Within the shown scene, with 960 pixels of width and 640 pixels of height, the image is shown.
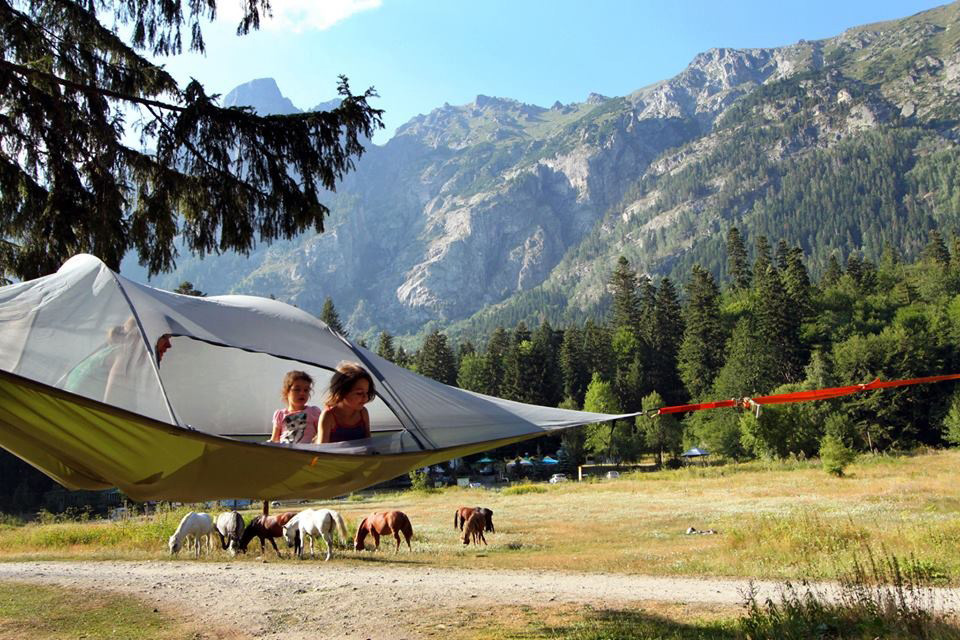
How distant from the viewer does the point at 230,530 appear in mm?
15945

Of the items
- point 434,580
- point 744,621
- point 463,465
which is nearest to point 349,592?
point 434,580

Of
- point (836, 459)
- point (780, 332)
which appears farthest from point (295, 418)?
point (780, 332)

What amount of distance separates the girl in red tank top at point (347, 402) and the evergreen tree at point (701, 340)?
7515 cm

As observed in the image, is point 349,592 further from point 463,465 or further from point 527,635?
point 463,465

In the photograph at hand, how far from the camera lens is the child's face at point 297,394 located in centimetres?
582

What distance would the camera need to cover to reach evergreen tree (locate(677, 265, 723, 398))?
77000 millimetres

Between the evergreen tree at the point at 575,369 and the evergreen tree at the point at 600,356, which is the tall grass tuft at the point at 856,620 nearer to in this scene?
the evergreen tree at the point at 575,369

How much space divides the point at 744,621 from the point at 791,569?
5.55m

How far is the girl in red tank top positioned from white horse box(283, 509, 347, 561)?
10277 mm

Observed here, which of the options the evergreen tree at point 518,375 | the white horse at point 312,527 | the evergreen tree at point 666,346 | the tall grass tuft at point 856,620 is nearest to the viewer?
the tall grass tuft at point 856,620

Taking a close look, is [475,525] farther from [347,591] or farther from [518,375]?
[518,375]

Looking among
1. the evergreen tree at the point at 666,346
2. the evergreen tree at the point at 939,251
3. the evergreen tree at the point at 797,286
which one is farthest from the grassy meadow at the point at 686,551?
the evergreen tree at the point at 939,251

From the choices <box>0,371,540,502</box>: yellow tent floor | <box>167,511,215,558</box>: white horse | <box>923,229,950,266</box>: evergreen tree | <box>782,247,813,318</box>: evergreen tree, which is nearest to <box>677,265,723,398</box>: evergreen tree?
<box>782,247,813,318</box>: evergreen tree

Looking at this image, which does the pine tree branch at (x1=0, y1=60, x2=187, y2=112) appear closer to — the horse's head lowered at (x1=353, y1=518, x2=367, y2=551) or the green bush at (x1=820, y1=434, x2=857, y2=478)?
the horse's head lowered at (x1=353, y1=518, x2=367, y2=551)
